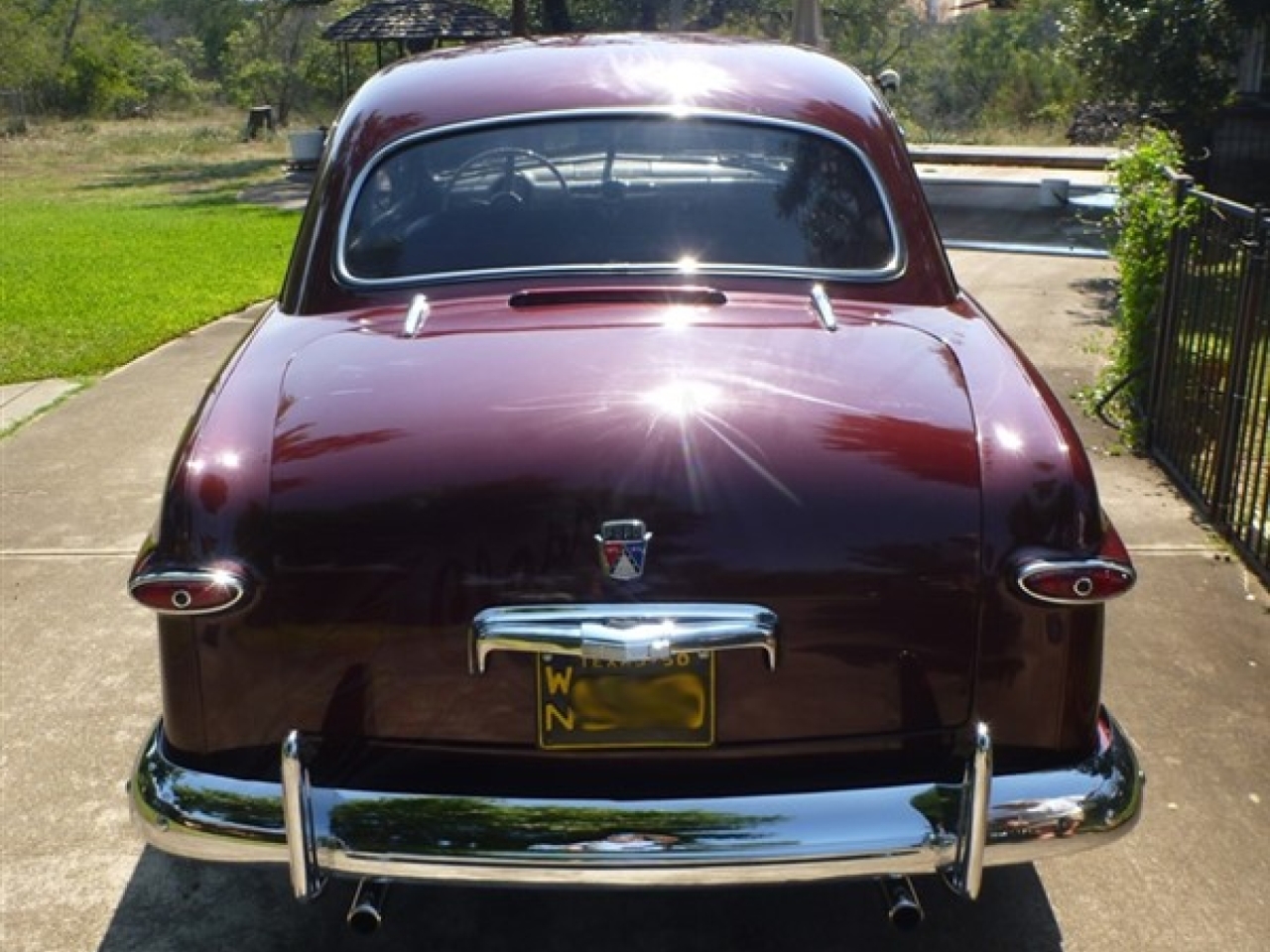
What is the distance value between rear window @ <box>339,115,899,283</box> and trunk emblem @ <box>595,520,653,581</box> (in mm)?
1075

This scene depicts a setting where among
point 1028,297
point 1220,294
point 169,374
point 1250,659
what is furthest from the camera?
point 1028,297

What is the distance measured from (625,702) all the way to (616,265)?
4.11 ft

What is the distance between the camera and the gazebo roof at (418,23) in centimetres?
2273

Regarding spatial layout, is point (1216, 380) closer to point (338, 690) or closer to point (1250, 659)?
point (1250, 659)

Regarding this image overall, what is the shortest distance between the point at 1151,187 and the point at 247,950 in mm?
5630

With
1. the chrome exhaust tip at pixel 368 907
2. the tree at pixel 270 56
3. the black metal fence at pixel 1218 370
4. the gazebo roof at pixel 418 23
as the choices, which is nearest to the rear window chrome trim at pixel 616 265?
the chrome exhaust tip at pixel 368 907

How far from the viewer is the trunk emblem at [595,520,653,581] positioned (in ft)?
8.27

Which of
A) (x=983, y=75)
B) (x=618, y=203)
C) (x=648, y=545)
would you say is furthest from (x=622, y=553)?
(x=983, y=75)

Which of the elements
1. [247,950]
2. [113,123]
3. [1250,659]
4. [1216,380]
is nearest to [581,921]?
[247,950]

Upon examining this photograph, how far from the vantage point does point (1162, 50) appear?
1128 centimetres

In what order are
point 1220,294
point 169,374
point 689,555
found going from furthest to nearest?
point 169,374 < point 1220,294 < point 689,555

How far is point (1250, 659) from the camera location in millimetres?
4492

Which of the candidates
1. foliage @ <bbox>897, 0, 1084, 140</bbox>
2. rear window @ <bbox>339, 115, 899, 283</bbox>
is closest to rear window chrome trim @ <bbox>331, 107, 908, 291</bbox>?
rear window @ <bbox>339, 115, 899, 283</bbox>

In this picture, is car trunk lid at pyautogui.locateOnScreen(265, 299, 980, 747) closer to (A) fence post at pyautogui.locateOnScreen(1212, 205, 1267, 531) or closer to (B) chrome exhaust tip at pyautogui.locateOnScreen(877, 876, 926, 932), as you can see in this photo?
(B) chrome exhaust tip at pyautogui.locateOnScreen(877, 876, 926, 932)
